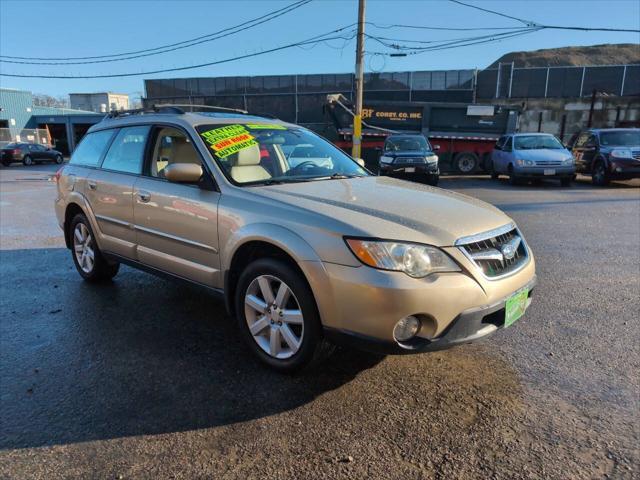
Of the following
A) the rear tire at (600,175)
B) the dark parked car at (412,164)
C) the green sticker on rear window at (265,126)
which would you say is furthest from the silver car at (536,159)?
the green sticker on rear window at (265,126)

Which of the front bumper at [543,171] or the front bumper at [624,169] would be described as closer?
the front bumper at [624,169]

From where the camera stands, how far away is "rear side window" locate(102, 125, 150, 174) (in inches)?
169

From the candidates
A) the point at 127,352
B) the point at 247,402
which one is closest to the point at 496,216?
the point at 247,402

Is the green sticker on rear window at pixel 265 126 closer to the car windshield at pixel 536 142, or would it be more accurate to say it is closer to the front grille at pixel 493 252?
the front grille at pixel 493 252

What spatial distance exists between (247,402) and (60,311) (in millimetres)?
2485

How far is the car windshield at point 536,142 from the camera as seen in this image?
14.7m

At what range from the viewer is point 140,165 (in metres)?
4.25

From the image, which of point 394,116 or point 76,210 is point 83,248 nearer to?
point 76,210

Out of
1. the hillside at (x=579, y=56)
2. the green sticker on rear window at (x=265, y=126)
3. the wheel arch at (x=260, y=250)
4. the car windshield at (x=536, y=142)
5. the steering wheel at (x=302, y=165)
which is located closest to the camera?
the wheel arch at (x=260, y=250)

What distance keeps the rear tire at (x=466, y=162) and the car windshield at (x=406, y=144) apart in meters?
4.76

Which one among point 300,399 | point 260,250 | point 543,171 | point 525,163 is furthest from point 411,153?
point 300,399

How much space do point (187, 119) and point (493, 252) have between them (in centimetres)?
262

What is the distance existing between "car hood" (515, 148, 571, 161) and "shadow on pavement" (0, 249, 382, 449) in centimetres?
1233

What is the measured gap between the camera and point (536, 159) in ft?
45.9
